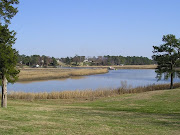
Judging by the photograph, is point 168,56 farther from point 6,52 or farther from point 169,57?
point 6,52

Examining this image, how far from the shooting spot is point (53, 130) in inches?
Answer: 338

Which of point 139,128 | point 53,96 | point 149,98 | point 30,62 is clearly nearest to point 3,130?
point 139,128

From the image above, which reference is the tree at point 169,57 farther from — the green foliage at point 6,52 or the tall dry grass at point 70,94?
the green foliage at point 6,52

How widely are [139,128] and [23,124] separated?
4.44 m

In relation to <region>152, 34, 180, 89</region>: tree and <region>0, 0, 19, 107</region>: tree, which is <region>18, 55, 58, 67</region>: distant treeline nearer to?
<region>152, 34, 180, 89</region>: tree

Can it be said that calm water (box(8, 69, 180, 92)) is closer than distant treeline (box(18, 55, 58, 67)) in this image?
Yes

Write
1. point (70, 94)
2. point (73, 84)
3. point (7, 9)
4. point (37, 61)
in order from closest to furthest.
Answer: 1. point (7, 9)
2. point (70, 94)
3. point (73, 84)
4. point (37, 61)

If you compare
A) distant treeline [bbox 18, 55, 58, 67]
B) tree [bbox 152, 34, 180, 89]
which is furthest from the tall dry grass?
distant treeline [bbox 18, 55, 58, 67]

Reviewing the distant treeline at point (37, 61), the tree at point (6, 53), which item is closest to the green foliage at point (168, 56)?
the tree at point (6, 53)

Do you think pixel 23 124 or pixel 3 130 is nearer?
pixel 3 130

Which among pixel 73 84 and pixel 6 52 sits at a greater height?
pixel 6 52

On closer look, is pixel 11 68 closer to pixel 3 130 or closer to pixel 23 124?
pixel 23 124

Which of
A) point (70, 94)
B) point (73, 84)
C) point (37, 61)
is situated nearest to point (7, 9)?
point (70, 94)

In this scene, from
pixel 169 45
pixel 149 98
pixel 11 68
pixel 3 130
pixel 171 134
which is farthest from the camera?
pixel 169 45
